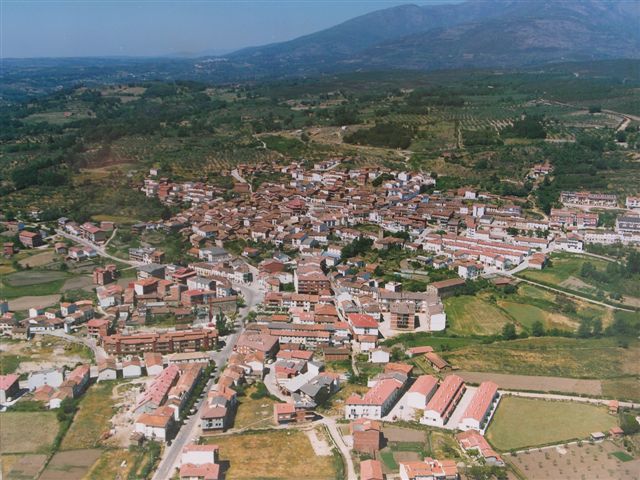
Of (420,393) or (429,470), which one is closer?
(429,470)

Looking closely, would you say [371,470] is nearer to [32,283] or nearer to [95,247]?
[32,283]

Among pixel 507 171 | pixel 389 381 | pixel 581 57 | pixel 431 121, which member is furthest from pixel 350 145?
pixel 581 57

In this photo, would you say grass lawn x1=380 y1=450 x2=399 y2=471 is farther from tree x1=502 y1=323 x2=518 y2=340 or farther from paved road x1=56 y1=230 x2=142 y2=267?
paved road x1=56 y1=230 x2=142 y2=267

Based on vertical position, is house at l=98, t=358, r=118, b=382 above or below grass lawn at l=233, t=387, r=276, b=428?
above

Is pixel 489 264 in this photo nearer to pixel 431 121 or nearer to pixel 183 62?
pixel 431 121

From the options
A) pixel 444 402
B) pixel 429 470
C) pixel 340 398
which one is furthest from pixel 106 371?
pixel 429 470

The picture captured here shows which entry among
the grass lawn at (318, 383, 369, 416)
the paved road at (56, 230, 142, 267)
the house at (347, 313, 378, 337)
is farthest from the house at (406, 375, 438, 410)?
the paved road at (56, 230, 142, 267)
